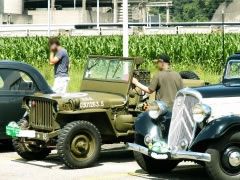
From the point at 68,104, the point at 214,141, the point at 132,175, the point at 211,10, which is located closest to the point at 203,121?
the point at 214,141

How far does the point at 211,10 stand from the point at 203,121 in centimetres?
17058

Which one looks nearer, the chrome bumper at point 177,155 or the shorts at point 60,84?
the chrome bumper at point 177,155

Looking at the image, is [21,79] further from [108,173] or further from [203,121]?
[203,121]

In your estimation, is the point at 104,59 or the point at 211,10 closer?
the point at 104,59

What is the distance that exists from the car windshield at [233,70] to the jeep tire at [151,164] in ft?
5.53

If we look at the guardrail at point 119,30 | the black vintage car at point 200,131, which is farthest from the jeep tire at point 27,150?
the guardrail at point 119,30

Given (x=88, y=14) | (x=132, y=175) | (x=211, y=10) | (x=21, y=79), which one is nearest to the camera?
(x=132, y=175)

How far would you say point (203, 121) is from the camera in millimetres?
9828

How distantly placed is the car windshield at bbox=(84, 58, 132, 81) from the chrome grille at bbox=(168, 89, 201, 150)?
224 centimetres

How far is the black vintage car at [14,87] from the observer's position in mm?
13438

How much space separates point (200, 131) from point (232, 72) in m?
2.38

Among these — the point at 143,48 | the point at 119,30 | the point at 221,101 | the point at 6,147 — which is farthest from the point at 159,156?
the point at 119,30

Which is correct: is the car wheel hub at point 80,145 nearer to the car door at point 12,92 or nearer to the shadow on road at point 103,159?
the shadow on road at point 103,159

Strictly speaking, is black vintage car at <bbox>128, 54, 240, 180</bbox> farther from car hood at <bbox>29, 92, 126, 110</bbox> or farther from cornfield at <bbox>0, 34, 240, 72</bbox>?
cornfield at <bbox>0, 34, 240, 72</bbox>
